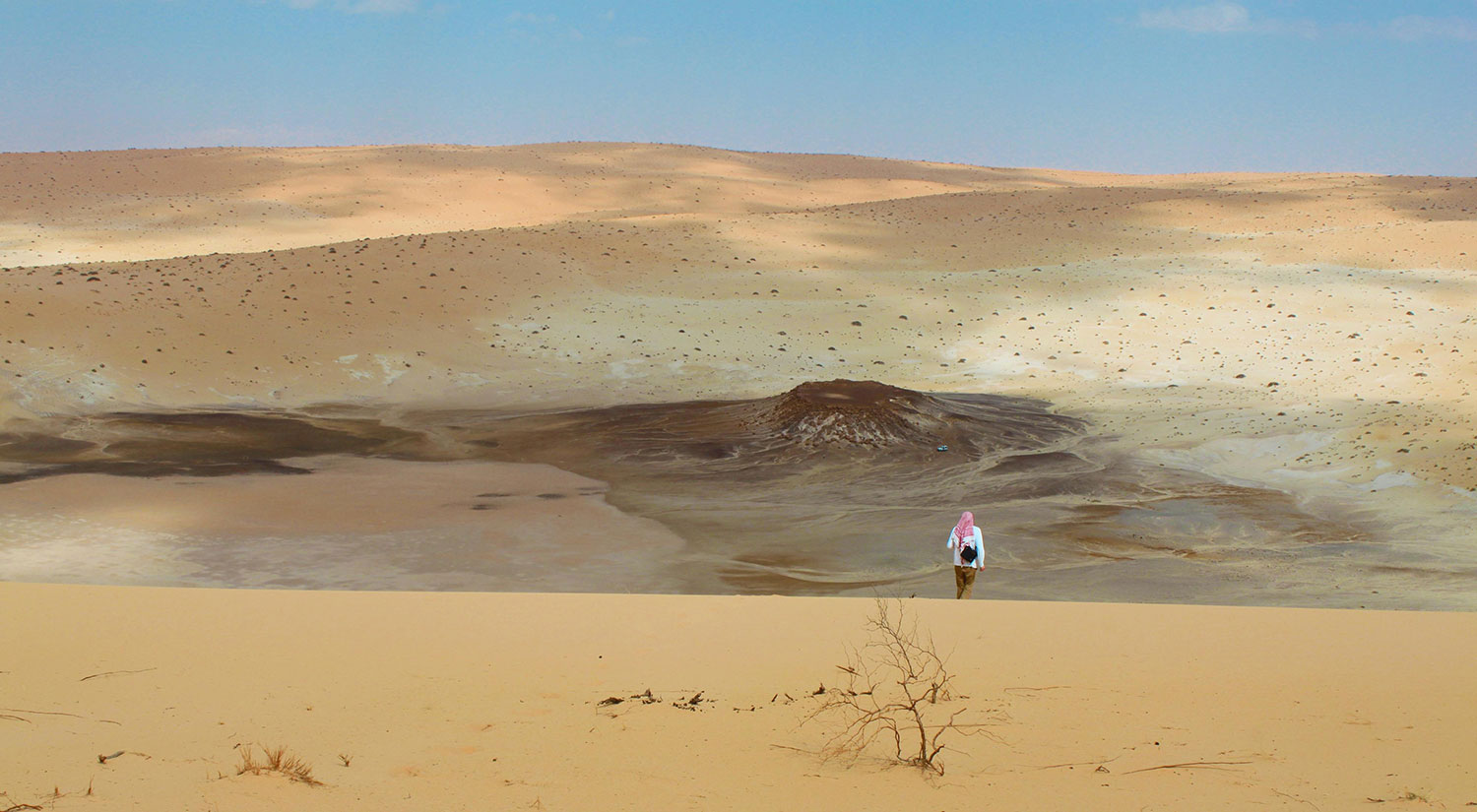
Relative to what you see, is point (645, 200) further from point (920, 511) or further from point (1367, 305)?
point (920, 511)

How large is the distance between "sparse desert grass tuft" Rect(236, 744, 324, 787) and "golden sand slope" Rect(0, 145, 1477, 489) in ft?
44.7

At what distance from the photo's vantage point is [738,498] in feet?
48.2

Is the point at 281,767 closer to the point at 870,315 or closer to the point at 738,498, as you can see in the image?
the point at 738,498

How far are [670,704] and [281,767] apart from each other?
4.78 feet

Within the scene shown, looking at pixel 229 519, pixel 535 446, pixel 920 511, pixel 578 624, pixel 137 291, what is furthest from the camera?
pixel 137 291


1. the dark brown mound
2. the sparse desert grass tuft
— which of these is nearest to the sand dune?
the dark brown mound

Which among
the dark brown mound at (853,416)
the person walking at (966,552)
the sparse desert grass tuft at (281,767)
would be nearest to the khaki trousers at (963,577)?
the person walking at (966,552)

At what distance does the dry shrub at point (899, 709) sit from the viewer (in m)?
4.36

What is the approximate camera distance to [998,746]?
444cm

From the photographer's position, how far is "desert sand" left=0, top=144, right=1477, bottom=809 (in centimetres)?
440

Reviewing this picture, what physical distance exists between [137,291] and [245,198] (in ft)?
90.1

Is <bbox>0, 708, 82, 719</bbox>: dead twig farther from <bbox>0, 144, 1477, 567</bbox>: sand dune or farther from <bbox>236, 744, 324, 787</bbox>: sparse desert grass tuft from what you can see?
<bbox>0, 144, 1477, 567</bbox>: sand dune

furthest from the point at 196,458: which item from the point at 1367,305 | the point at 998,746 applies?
the point at 1367,305

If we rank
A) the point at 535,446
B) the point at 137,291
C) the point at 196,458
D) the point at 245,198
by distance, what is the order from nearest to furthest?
the point at 196,458 → the point at 535,446 → the point at 137,291 → the point at 245,198
